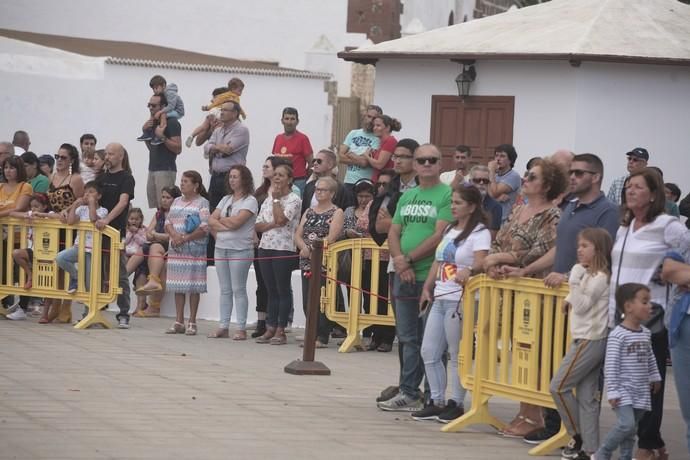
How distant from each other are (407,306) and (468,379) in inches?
34.7

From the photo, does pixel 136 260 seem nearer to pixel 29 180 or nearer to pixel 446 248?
pixel 29 180

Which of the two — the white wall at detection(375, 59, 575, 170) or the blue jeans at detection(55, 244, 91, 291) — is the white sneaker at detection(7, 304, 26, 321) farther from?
the white wall at detection(375, 59, 575, 170)

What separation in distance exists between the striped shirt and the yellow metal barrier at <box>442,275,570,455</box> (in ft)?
2.88

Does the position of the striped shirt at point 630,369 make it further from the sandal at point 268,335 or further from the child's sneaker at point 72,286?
the child's sneaker at point 72,286

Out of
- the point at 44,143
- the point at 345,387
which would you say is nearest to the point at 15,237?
the point at 345,387

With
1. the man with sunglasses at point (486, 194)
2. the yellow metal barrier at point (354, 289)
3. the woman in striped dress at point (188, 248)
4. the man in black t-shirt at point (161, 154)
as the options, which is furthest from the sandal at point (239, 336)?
the man in black t-shirt at point (161, 154)

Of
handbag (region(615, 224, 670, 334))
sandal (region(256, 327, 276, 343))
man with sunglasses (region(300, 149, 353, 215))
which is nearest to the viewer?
handbag (region(615, 224, 670, 334))

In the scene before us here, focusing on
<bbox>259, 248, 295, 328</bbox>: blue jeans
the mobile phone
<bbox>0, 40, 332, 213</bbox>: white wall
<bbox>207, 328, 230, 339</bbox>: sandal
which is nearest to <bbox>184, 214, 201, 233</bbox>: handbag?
<bbox>259, 248, 295, 328</bbox>: blue jeans

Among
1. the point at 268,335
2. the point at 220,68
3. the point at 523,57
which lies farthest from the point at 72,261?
the point at 220,68

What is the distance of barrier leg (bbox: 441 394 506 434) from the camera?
1041cm

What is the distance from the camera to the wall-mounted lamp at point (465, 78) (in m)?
20.8

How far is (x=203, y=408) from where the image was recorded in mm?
10766

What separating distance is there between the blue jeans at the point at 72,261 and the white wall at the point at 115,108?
1162 centimetres

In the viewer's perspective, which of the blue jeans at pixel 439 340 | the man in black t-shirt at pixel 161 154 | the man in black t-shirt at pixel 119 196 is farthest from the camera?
the man in black t-shirt at pixel 161 154
